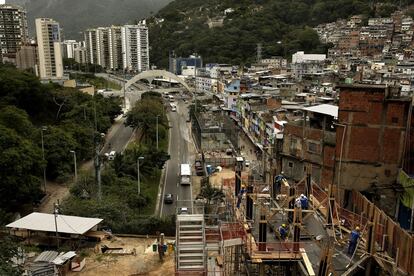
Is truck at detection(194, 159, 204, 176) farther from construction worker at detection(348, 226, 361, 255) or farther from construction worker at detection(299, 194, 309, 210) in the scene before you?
construction worker at detection(348, 226, 361, 255)

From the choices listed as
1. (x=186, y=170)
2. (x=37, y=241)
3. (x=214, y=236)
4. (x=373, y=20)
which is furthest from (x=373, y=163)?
(x=373, y=20)

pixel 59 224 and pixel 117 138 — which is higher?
pixel 59 224

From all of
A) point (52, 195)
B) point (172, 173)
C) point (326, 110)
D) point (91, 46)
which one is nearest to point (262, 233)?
point (326, 110)

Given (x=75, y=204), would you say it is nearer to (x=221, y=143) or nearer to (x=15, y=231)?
(x=15, y=231)

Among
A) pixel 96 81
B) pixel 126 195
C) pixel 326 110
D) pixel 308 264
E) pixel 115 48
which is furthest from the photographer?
pixel 115 48

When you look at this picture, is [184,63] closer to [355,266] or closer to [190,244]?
[190,244]

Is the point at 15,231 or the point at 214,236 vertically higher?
the point at 214,236

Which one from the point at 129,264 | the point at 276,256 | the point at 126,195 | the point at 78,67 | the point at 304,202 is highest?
the point at 78,67
